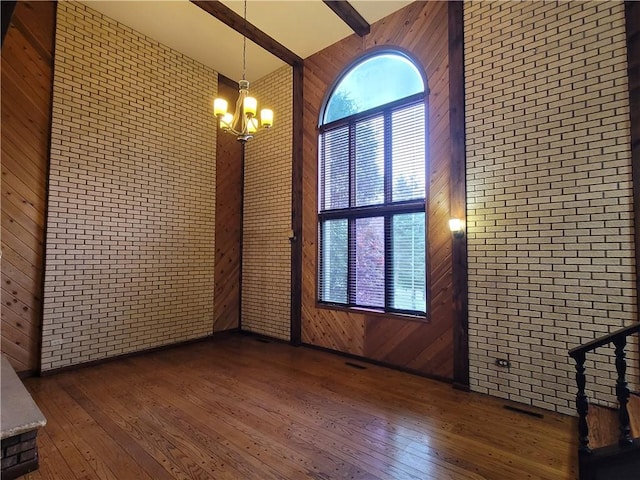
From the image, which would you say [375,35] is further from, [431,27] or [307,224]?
[307,224]

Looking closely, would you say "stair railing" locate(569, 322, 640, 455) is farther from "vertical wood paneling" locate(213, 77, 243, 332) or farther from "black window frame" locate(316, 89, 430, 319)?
"vertical wood paneling" locate(213, 77, 243, 332)

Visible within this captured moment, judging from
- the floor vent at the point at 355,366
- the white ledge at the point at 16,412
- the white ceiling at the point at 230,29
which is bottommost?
the floor vent at the point at 355,366

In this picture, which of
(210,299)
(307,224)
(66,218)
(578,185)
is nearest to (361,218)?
(307,224)

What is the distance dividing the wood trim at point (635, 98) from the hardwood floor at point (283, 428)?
1.70 m

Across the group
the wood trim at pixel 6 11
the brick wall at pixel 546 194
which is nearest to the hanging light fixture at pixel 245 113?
the wood trim at pixel 6 11

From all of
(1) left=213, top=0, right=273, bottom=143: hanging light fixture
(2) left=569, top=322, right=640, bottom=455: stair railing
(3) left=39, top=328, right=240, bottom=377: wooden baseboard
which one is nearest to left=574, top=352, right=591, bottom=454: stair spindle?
(2) left=569, top=322, right=640, bottom=455: stair railing

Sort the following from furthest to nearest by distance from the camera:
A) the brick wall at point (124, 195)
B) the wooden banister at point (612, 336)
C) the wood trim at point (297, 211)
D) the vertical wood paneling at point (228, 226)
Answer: the vertical wood paneling at point (228, 226) < the wood trim at point (297, 211) < the brick wall at point (124, 195) < the wooden banister at point (612, 336)

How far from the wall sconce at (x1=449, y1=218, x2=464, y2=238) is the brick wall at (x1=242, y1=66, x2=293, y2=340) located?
2788 mm

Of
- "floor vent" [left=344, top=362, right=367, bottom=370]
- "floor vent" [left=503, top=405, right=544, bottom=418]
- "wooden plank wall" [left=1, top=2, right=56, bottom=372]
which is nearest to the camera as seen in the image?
"floor vent" [left=503, top=405, right=544, bottom=418]

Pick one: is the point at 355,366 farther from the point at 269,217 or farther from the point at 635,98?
the point at 635,98

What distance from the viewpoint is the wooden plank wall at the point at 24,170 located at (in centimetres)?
382

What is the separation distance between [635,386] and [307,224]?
419 cm

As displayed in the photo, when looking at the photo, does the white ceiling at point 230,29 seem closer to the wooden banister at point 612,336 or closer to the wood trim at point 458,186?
the wood trim at point 458,186

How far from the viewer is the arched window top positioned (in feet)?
14.4
